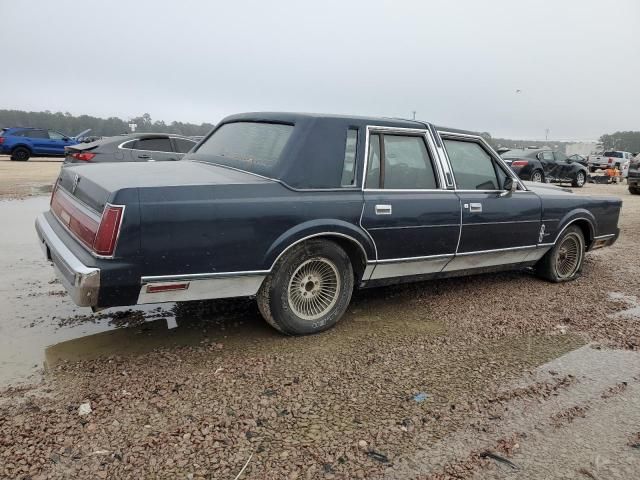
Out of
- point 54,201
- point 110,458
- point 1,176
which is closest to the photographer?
point 110,458

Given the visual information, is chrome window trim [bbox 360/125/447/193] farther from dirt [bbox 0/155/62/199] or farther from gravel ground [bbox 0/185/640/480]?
dirt [bbox 0/155/62/199]

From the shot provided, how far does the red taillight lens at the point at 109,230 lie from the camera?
10.2ft

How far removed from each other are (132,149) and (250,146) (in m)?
7.70

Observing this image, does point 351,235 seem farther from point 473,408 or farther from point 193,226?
point 473,408

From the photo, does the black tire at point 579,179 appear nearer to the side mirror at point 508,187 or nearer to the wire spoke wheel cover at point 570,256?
the wire spoke wheel cover at point 570,256

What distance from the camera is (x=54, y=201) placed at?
4.30m

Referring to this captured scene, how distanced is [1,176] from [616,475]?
1779 cm

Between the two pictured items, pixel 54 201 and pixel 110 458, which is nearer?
pixel 110 458

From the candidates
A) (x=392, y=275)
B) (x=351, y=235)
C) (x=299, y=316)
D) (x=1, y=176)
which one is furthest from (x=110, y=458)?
(x=1, y=176)

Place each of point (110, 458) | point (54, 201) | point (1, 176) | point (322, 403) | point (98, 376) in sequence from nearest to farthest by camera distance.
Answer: point (110, 458) < point (322, 403) < point (98, 376) < point (54, 201) < point (1, 176)

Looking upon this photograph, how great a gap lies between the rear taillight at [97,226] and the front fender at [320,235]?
975 mm

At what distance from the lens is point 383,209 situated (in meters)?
4.12

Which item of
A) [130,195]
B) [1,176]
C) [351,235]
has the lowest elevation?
[1,176]

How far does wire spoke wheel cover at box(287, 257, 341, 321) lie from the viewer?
3.91 metres
